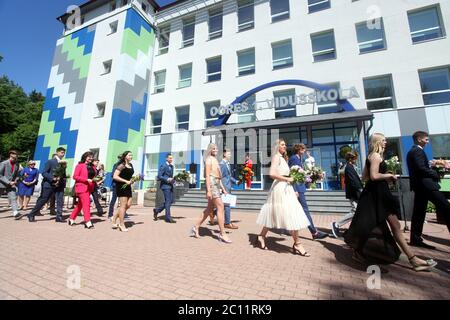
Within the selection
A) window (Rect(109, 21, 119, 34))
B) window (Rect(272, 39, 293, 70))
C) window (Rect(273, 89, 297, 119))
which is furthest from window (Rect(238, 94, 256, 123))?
window (Rect(109, 21, 119, 34))

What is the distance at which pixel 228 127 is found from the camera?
14008 mm

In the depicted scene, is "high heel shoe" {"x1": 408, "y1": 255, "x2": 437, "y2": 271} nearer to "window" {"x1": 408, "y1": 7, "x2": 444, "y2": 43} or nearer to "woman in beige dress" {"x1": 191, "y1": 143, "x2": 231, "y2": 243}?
"woman in beige dress" {"x1": 191, "y1": 143, "x2": 231, "y2": 243}

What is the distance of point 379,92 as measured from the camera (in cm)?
1315

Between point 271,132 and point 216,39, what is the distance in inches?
369

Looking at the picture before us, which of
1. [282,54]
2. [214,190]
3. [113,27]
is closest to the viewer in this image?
[214,190]

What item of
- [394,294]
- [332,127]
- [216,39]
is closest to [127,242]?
[394,294]

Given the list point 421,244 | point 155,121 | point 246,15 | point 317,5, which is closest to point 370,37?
point 317,5

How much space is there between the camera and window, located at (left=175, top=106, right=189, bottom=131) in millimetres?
18094

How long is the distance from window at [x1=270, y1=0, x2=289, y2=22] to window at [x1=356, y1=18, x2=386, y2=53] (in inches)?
195

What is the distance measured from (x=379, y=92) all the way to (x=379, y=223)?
12666 millimetres

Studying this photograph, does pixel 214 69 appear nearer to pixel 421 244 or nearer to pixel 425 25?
pixel 425 25

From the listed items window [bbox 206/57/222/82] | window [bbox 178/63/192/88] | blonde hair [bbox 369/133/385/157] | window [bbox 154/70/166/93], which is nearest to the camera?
blonde hair [bbox 369/133/385/157]

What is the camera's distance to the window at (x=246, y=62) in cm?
A: 1686
